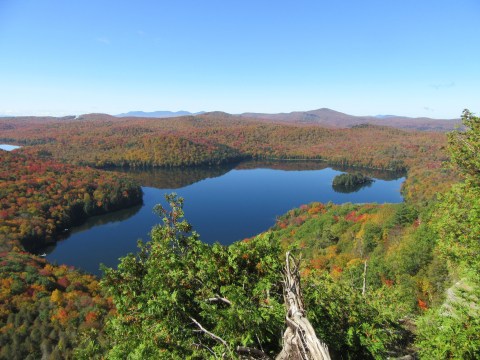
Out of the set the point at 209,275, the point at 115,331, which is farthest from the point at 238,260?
the point at 115,331

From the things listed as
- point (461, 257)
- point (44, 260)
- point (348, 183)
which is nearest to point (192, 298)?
point (461, 257)

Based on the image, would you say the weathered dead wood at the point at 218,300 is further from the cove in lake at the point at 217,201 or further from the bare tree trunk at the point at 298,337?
the cove in lake at the point at 217,201

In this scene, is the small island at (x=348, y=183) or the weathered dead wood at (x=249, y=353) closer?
the weathered dead wood at (x=249, y=353)

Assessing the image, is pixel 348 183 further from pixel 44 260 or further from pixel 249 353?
pixel 249 353

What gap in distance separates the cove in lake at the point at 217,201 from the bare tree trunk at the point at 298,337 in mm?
61381

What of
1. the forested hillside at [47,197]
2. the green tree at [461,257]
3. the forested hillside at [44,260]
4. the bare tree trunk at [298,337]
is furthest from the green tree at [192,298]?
the forested hillside at [47,197]

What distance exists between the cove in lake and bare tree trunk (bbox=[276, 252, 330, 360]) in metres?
61.4

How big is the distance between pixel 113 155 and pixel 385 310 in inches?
8263

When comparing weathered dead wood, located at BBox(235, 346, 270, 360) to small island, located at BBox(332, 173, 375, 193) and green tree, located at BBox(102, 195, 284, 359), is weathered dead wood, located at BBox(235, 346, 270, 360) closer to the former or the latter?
green tree, located at BBox(102, 195, 284, 359)

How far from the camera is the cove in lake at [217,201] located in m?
78.1

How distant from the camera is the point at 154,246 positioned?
985cm

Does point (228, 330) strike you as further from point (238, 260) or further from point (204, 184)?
point (204, 184)

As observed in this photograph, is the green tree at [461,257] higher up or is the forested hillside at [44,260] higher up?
the green tree at [461,257]

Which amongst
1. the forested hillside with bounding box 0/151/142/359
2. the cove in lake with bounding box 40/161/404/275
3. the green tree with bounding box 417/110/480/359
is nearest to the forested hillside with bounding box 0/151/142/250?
the forested hillside with bounding box 0/151/142/359
